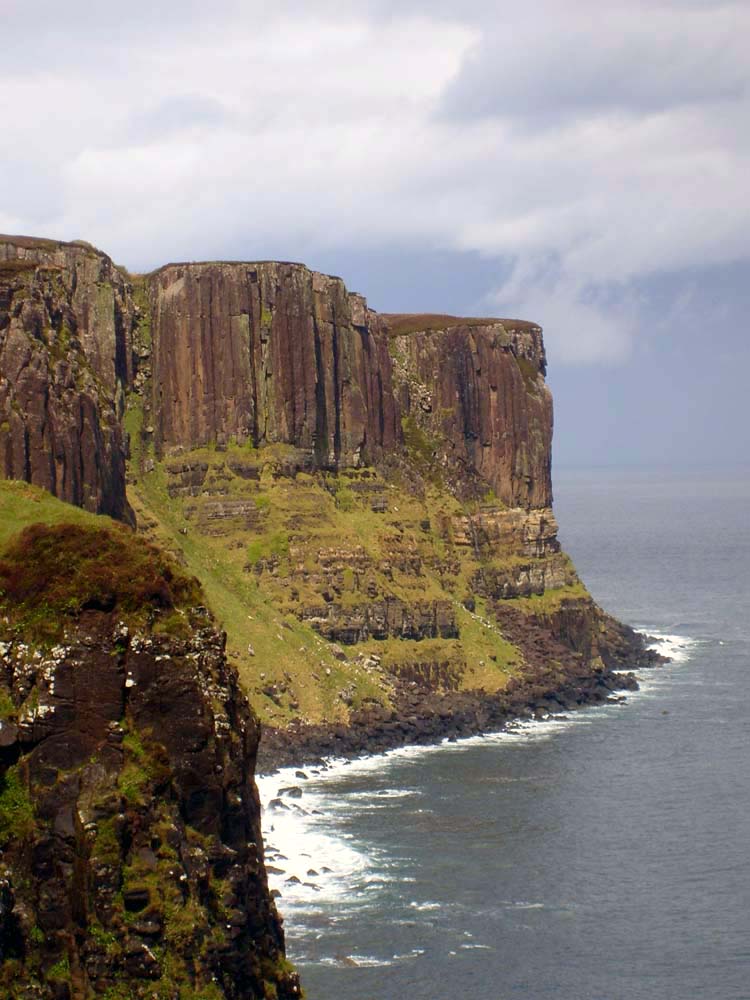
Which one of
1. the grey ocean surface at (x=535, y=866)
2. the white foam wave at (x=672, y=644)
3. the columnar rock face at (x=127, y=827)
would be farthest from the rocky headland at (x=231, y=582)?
the grey ocean surface at (x=535, y=866)

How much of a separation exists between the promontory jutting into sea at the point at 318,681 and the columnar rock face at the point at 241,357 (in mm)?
244

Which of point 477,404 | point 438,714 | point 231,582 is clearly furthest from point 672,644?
point 231,582

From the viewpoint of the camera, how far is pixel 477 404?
177500mm

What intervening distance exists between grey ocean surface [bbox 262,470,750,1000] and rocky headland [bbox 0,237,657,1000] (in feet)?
31.0

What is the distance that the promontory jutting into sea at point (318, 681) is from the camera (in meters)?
52.4

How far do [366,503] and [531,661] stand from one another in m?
18.0

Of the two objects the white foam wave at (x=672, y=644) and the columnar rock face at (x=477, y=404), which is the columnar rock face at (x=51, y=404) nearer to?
the columnar rock face at (x=477, y=404)

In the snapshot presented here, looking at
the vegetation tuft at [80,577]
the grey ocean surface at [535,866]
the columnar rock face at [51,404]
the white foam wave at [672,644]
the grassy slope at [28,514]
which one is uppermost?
the columnar rock face at [51,404]

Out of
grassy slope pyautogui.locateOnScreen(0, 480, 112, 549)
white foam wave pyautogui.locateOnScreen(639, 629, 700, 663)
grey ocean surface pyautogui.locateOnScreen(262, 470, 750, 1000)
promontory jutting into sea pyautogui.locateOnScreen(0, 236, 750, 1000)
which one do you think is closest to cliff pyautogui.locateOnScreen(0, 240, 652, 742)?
promontory jutting into sea pyautogui.locateOnScreen(0, 236, 750, 1000)

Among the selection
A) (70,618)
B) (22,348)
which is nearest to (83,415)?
(22,348)

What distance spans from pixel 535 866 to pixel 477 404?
293 feet

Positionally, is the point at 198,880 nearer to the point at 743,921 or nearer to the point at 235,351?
the point at 743,921

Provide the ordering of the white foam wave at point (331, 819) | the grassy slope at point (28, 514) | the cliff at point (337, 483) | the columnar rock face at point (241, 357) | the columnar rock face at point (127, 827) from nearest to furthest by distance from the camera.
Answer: the columnar rock face at point (127, 827), the grassy slope at point (28, 514), the white foam wave at point (331, 819), the cliff at point (337, 483), the columnar rock face at point (241, 357)

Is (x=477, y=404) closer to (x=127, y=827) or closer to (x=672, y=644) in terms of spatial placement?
(x=672, y=644)
